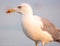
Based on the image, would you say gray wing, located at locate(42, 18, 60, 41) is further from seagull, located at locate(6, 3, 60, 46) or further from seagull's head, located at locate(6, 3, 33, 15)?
seagull's head, located at locate(6, 3, 33, 15)

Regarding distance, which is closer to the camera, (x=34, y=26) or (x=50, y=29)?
(x=34, y=26)

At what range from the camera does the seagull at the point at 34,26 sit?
2.44 meters

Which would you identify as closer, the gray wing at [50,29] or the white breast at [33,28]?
the white breast at [33,28]

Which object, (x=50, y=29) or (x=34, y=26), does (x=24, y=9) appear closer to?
(x=34, y=26)

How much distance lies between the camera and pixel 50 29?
2.70m

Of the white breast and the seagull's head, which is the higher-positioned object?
the seagull's head

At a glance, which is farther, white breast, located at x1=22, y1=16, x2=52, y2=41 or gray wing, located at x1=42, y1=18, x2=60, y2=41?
gray wing, located at x1=42, y1=18, x2=60, y2=41

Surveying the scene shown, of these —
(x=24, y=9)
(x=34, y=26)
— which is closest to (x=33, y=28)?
(x=34, y=26)

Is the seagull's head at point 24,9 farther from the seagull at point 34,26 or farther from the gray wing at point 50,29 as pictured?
the gray wing at point 50,29

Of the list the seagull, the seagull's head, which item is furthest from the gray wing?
the seagull's head

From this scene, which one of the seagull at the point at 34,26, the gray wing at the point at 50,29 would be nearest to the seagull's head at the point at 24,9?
the seagull at the point at 34,26

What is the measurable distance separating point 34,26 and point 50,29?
35 centimetres

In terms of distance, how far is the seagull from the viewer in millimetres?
2441

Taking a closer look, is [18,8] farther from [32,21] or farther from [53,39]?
[53,39]
